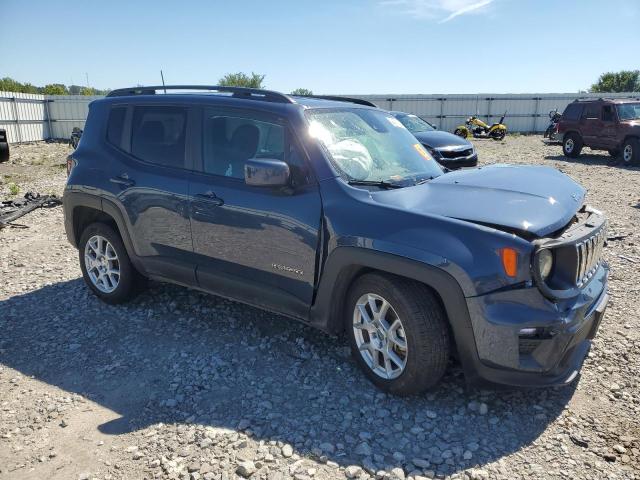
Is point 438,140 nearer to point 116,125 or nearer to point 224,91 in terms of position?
point 224,91

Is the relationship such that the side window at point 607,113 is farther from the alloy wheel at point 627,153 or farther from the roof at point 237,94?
the roof at point 237,94

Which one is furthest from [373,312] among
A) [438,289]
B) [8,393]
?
[8,393]

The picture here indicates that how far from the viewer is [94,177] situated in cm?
489

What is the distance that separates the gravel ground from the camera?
113 inches

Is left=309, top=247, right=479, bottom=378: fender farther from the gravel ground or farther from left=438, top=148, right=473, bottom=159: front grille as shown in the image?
left=438, top=148, right=473, bottom=159: front grille

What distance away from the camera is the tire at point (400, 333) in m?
3.19

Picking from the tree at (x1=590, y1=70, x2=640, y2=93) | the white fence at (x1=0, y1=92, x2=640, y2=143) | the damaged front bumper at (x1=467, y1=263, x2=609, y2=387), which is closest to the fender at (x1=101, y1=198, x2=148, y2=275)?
the damaged front bumper at (x1=467, y1=263, x2=609, y2=387)

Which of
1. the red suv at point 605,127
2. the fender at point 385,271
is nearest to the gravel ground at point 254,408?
the fender at point 385,271

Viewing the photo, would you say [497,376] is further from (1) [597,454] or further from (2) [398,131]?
(2) [398,131]

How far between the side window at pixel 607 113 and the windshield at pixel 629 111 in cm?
20

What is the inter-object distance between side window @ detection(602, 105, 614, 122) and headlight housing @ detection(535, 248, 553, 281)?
15.5 metres

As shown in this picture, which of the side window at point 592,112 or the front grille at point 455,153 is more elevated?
the side window at point 592,112

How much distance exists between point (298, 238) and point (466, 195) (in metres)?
1.17

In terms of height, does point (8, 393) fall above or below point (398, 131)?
below
